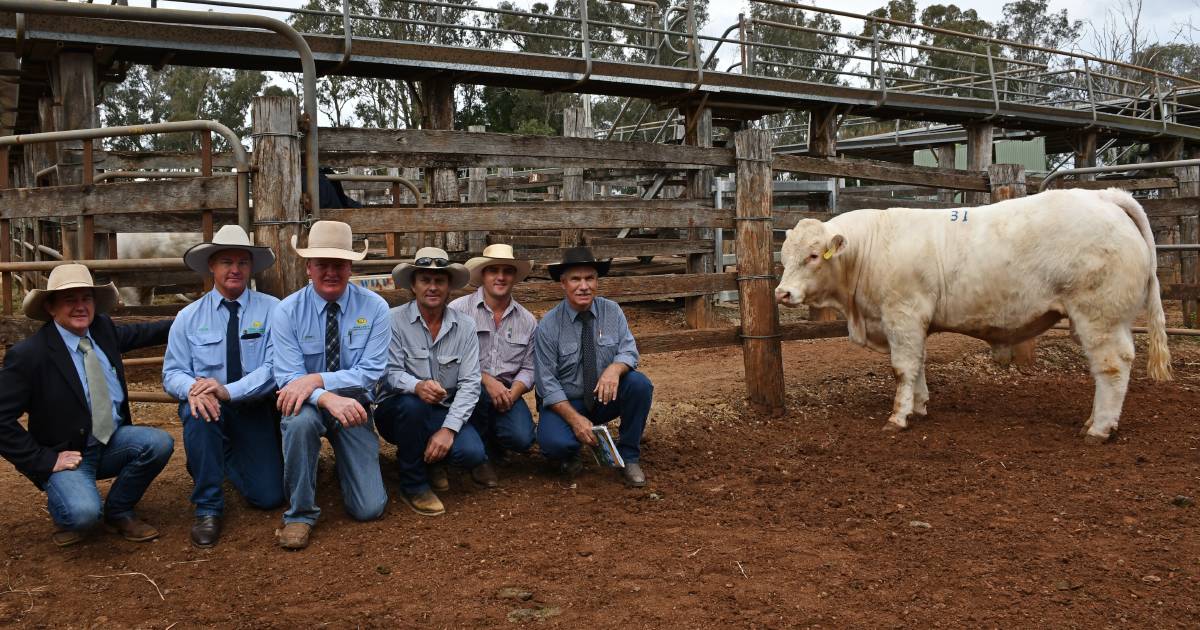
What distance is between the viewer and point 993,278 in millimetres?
6090

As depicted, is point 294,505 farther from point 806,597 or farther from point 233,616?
point 806,597

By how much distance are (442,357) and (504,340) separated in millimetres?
450

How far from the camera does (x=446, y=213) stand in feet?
18.2

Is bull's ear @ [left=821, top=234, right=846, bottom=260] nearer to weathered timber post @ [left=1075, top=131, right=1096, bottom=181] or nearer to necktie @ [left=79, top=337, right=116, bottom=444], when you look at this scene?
necktie @ [left=79, top=337, right=116, bottom=444]

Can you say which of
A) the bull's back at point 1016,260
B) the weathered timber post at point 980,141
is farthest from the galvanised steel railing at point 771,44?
the bull's back at point 1016,260

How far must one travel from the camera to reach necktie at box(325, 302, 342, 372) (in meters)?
4.38

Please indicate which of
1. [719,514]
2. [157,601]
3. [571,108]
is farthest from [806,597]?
[571,108]

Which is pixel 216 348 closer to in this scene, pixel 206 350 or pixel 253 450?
pixel 206 350

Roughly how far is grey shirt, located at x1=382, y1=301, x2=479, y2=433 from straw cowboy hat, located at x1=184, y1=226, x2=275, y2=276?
684 millimetres

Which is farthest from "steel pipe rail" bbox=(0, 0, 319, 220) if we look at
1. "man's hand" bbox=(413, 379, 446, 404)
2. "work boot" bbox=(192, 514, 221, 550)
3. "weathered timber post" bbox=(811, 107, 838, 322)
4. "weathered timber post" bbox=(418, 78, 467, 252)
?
"weathered timber post" bbox=(811, 107, 838, 322)

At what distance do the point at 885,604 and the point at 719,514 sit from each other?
1.19 metres

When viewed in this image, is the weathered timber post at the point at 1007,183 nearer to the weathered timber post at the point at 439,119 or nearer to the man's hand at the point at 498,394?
the man's hand at the point at 498,394

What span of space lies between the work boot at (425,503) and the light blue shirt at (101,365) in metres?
1.34

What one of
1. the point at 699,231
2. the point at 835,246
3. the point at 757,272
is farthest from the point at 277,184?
the point at 699,231
